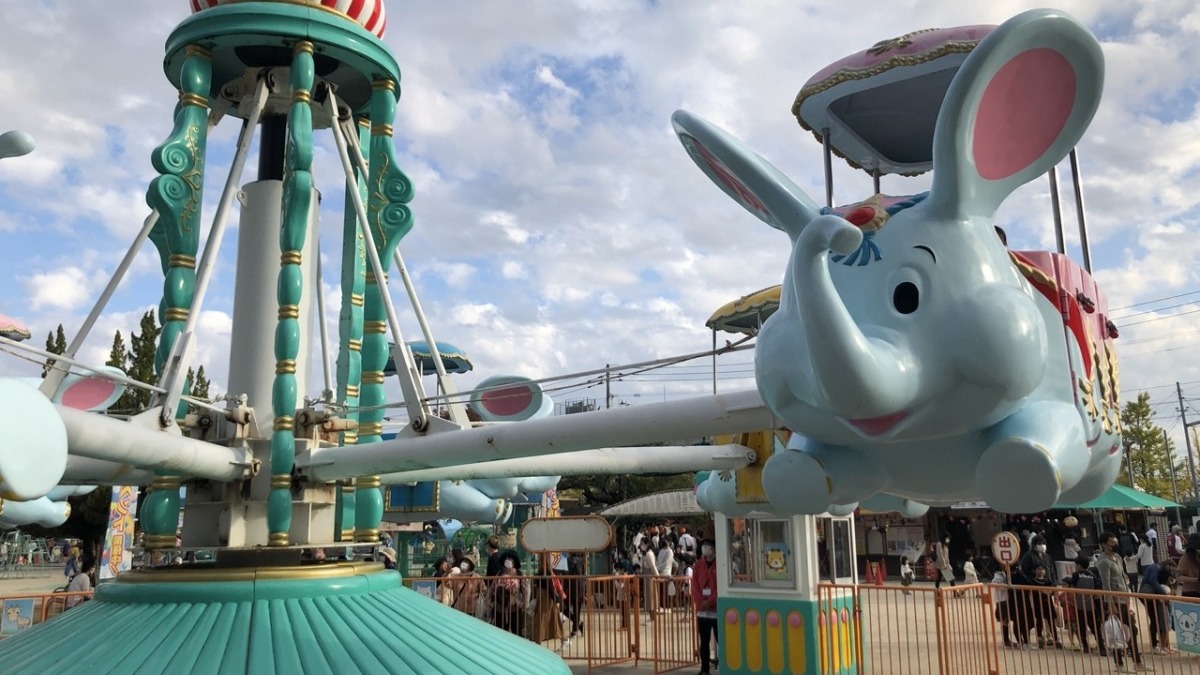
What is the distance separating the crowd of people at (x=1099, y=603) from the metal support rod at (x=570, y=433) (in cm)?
555

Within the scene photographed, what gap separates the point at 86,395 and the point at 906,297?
18.0 ft

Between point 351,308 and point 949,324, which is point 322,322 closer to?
point 351,308

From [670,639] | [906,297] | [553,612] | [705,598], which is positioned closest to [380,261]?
[906,297]

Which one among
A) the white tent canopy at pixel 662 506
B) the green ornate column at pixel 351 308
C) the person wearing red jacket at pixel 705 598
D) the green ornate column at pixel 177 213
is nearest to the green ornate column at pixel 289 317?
the green ornate column at pixel 177 213

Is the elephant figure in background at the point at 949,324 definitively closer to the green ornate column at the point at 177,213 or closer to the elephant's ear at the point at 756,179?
the elephant's ear at the point at 756,179

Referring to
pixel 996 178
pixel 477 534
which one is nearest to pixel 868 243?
pixel 996 178

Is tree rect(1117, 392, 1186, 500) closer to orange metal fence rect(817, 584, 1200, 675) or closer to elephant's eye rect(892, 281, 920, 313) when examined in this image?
orange metal fence rect(817, 584, 1200, 675)

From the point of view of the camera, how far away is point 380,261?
5.57 m

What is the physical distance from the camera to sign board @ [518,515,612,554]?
10.9 metres

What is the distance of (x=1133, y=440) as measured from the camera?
39.7 m

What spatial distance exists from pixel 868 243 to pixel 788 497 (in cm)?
A: 88

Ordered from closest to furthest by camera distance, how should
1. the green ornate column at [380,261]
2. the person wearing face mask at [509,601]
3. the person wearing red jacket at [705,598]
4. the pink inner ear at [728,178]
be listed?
the pink inner ear at [728,178], the green ornate column at [380,261], the person wearing red jacket at [705,598], the person wearing face mask at [509,601]

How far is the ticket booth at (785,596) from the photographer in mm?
9164

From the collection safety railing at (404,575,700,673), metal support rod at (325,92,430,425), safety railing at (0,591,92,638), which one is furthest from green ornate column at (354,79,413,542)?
safety railing at (0,591,92,638)
